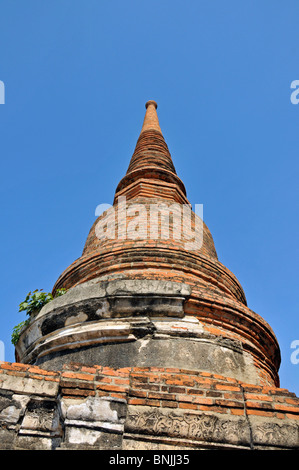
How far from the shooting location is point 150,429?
3262 mm

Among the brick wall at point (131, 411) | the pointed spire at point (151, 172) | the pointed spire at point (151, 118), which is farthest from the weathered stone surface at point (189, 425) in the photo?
the pointed spire at point (151, 118)

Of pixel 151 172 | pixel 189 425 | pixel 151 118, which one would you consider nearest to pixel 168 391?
pixel 189 425

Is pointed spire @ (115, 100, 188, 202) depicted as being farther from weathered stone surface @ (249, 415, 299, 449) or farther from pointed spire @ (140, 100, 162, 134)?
weathered stone surface @ (249, 415, 299, 449)

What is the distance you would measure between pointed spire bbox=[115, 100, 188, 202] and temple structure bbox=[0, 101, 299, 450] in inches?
39.9

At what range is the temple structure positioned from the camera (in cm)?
326

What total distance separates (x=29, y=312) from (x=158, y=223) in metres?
2.30

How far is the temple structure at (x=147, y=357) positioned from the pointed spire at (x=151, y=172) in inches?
39.9

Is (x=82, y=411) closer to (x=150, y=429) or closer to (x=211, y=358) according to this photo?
(x=150, y=429)

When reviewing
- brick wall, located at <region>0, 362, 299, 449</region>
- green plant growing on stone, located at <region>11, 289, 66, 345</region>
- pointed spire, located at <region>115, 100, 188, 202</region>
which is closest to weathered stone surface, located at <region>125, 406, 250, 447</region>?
brick wall, located at <region>0, 362, 299, 449</region>

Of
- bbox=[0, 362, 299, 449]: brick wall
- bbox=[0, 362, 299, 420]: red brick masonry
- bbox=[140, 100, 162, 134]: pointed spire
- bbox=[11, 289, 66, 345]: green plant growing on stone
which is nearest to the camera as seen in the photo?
bbox=[0, 362, 299, 449]: brick wall

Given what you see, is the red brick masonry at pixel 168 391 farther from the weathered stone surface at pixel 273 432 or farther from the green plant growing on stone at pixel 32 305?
the green plant growing on stone at pixel 32 305

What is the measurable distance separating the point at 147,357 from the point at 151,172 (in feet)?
17.0
